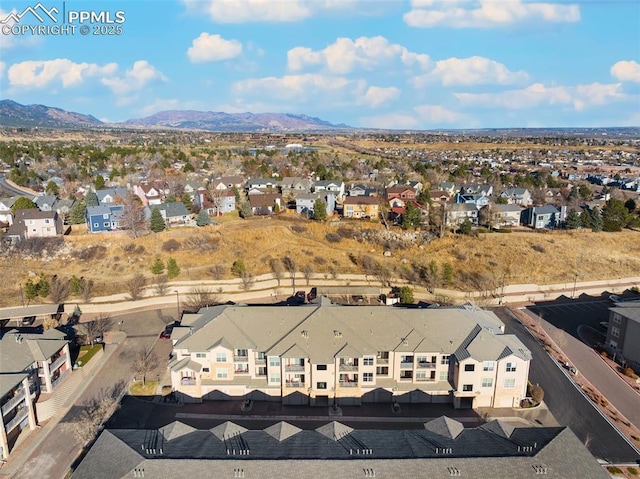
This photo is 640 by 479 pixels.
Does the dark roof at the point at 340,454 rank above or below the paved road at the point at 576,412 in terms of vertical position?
above

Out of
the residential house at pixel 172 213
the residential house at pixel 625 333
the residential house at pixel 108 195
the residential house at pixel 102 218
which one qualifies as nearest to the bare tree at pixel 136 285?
the residential house at pixel 102 218

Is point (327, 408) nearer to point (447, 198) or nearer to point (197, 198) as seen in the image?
point (197, 198)

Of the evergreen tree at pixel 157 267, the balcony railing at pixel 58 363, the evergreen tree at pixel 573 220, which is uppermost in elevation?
the evergreen tree at pixel 573 220

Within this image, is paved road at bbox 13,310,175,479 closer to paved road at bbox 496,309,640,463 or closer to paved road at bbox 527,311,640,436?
paved road at bbox 496,309,640,463

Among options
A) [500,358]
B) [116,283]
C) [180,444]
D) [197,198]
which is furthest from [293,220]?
[180,444]


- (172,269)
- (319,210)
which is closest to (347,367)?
(172,269)

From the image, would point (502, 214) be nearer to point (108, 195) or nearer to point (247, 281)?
point (247, 281)

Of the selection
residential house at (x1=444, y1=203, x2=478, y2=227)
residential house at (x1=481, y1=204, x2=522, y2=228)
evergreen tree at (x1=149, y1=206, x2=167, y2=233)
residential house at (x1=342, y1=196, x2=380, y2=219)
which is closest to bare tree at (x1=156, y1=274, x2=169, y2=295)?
evergreen tree at (x1=149, y1=206, x2=167, y2=233)

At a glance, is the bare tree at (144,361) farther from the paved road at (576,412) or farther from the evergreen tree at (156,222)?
the paved road at (576,412)
